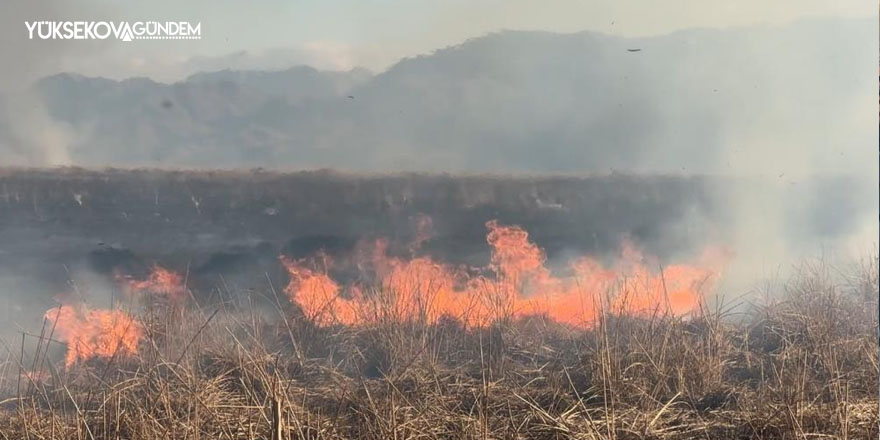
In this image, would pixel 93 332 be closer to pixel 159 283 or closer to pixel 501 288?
pixel 159 283

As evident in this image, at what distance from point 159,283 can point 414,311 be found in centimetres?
277

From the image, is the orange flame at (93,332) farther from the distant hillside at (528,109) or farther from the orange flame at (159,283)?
the distant hillside at (528,109)

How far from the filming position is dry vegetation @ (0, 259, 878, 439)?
399 cm

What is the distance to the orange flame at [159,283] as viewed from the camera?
19.7 ft

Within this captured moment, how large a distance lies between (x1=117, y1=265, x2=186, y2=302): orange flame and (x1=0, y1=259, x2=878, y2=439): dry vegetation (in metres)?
0.32

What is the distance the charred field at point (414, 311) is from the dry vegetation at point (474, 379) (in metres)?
0.03

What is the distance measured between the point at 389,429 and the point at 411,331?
1496 mm

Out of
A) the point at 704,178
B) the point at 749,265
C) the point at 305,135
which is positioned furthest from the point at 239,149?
the point at 749,265

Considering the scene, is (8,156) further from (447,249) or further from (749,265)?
(749,265)

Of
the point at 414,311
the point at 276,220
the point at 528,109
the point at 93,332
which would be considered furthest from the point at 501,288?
the point at 93,332

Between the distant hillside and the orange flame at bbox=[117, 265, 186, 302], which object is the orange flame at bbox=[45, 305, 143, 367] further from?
the distant hillside

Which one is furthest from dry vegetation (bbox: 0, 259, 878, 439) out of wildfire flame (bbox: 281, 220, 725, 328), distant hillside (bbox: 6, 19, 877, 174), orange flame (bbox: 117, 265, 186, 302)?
distant hillside (bbox: 6, 19, 877, 174)

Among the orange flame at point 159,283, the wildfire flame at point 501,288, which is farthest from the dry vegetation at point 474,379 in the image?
the orange flame at point 159,283

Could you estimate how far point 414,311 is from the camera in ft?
18.1
